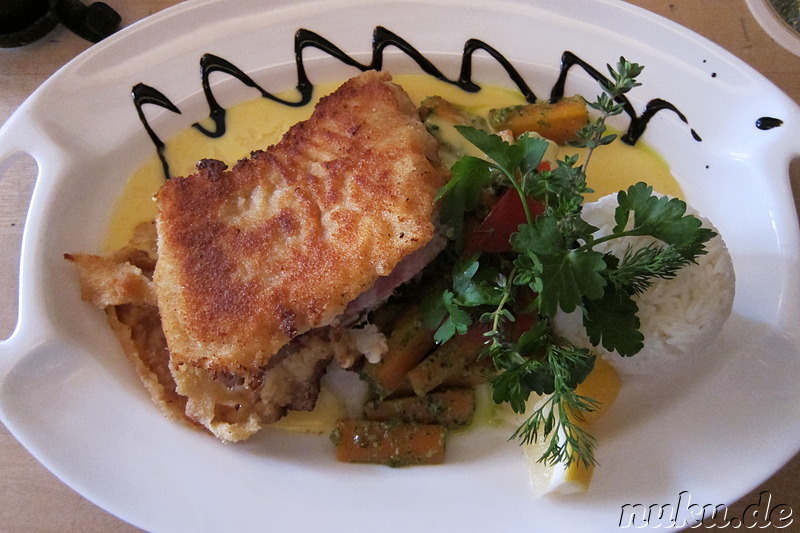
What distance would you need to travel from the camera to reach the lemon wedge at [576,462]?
1486mm

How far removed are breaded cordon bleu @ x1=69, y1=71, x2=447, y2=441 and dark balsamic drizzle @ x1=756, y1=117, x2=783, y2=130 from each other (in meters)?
1.00

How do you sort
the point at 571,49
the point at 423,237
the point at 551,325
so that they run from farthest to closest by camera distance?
the point at 571,49, the point at 551,325, the point at 423,237

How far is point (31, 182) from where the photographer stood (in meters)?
1.95

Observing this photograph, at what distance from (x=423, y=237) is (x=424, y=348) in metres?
0.38

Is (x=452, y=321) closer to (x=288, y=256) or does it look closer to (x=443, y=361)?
(x=443, y=361)

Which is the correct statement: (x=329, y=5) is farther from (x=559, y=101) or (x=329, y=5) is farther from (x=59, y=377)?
(x=59, y=377)

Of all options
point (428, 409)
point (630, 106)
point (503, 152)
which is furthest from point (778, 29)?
point (428, 409)

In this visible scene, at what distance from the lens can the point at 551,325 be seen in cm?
166

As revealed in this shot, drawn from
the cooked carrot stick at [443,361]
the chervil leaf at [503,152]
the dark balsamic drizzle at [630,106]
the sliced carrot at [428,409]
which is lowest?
the sliced carrot at [428,409]

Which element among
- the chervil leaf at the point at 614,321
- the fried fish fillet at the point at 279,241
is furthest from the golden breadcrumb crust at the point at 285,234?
the chervil leaf at the point at 614,321

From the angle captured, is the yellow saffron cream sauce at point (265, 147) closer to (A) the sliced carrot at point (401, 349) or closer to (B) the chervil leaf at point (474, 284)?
(B) the chervil leaf at point (474, 284)

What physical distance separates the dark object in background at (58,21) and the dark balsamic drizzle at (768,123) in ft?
7.10

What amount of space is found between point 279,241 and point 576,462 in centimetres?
93

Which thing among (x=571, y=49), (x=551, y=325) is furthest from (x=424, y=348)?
(x=571, y=49)
